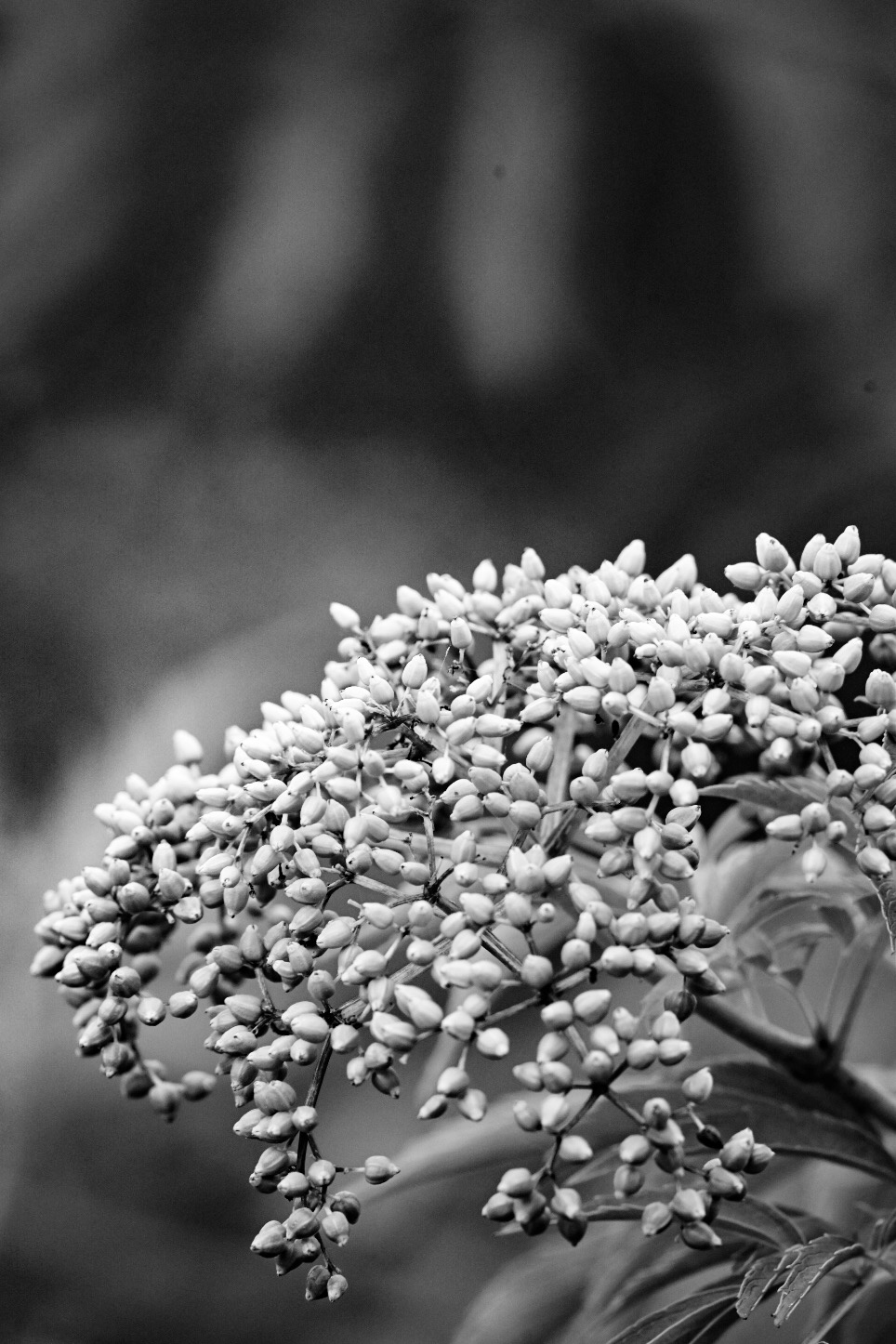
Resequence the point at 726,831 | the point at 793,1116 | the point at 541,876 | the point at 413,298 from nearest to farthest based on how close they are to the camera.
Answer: the point at 541,876, the point at 793,1116, the point at 726,831, the point at 413,298

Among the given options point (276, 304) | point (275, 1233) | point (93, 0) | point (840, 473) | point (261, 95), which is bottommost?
point (275, 1233)

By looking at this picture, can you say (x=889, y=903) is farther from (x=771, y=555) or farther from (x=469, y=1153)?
(x=469, y=1153)

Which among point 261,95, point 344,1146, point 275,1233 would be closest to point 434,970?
point 275,1233

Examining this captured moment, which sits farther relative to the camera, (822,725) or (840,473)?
(840,473)

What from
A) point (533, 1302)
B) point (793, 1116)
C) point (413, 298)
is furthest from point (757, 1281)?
point (413, 298)

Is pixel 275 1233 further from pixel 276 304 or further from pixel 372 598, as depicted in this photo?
pixel 276 304

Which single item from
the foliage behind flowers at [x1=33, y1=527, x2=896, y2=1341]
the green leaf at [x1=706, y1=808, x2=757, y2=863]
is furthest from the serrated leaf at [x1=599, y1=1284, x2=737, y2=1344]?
the green leaf at [x1=706, y1=808, x2=757, y2=863]

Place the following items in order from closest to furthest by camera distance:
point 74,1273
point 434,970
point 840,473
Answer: point 434,970
point 74,1273
point 840,473
